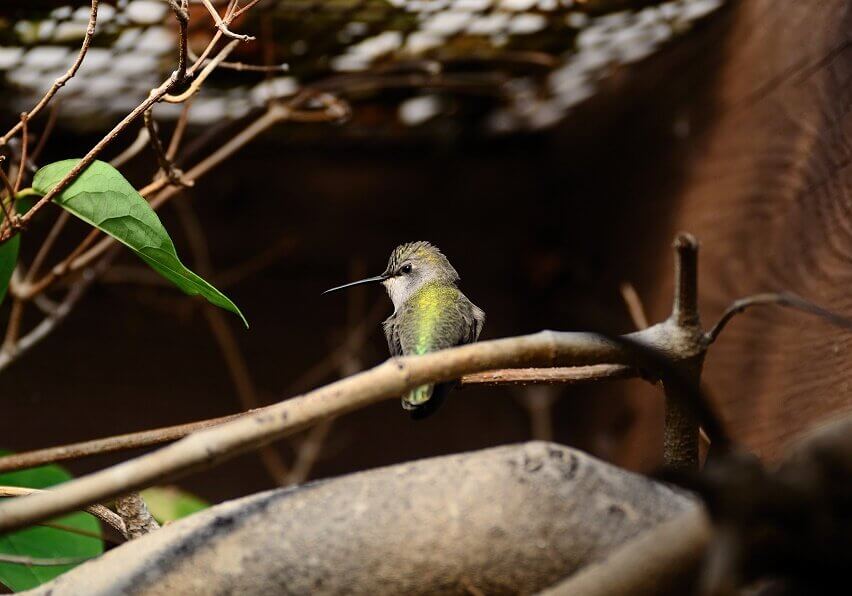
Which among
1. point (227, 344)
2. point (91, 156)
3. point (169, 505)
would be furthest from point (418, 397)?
point (227, 344)

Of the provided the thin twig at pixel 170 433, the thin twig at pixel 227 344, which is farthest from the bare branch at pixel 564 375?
the thin twig at pixel 227 344

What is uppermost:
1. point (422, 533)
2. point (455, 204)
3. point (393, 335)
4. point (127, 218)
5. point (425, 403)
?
point (455, 204)

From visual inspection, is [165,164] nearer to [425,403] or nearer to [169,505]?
[425,403]

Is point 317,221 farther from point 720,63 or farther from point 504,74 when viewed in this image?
point 720,63

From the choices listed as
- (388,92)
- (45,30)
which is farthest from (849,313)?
(45,30)

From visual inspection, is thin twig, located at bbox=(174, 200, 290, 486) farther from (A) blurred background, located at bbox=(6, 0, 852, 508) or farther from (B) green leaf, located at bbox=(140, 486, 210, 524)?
(B) green leaf, located at bbox=(140, 486, 210, 524)

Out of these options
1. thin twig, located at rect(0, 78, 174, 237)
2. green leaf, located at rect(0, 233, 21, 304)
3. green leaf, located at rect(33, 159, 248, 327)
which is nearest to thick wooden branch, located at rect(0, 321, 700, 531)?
green leaf, located at rect(33, 159, 248, 327)
